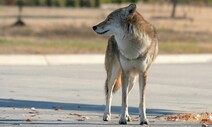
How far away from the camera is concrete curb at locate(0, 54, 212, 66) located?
27953mm

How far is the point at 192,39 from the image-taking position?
1711 inches

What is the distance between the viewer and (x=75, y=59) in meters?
29.6

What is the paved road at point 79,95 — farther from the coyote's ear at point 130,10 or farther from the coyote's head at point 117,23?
the coyote's ear at point 130,10

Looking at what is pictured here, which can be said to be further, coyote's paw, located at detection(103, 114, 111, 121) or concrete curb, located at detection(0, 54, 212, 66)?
concrete curb, located at detection(0, 54, 212, 66)

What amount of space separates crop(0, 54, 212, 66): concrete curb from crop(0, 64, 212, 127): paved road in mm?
1689

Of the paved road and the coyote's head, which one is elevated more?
the coyote's head

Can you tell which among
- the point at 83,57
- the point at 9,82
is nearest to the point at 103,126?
the point at 9,82

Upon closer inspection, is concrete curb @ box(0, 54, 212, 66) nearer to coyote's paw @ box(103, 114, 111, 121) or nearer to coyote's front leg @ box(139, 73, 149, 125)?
coyote's paw @ box(103, 114, 111, 121)

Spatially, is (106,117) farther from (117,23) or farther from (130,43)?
(117,23)

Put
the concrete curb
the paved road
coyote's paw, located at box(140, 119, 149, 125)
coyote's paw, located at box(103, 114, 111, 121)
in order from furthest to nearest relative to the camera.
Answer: the concrete curb < the paved road < coyote's paw, located at box(103, 114, 111, 121) < coyote's paw, located at box(140, 119, 149, 125)

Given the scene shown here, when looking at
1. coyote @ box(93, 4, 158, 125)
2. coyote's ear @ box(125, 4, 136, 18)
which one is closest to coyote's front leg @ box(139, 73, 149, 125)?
coyote @ box(93, 4, 158, 125)

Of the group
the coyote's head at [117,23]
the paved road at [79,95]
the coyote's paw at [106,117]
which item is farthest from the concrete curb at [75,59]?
the coyote's head at [117,23]

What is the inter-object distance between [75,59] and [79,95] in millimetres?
12152

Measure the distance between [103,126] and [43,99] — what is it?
4439mm
